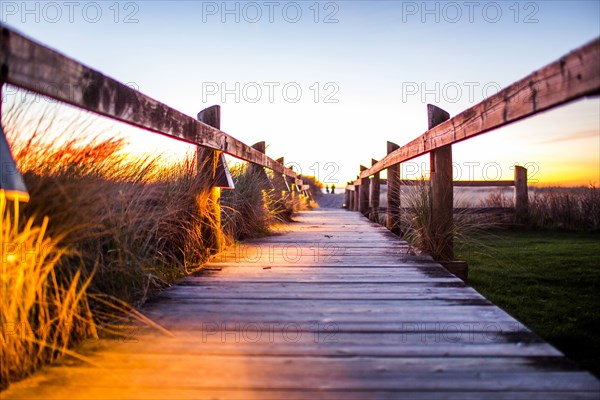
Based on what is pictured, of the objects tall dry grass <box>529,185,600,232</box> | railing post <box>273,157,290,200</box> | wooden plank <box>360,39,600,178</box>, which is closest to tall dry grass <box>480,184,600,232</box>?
tall dry grass <box>529,185,600,232</box>

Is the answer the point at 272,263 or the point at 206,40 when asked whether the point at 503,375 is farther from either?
the point at 206,40

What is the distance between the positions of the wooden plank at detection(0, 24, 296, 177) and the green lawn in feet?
8.77

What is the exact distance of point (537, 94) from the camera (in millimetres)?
1623

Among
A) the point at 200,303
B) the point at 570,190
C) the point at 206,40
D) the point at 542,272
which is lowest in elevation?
the point at 542,272

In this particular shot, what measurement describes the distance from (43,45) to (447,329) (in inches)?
72.9

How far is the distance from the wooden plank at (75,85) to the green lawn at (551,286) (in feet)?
8.77

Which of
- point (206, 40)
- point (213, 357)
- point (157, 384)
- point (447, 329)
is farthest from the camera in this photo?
point (206, 40)

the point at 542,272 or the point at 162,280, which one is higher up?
the point at 162,280

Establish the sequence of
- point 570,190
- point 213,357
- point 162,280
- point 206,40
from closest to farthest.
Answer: point 213,357
point 162,280
point 206,40
point 570,190

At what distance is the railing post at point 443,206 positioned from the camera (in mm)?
3490

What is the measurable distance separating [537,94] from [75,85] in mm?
1751

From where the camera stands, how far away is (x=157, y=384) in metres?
1.28

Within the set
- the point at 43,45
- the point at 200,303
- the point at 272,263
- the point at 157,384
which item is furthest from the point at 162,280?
the point at 43,45

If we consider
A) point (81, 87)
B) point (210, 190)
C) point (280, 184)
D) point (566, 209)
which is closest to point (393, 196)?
point (280, 184)
